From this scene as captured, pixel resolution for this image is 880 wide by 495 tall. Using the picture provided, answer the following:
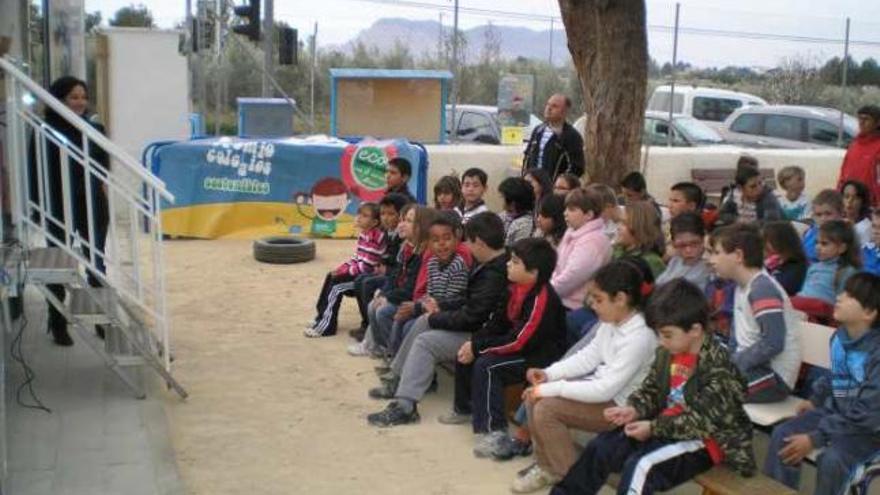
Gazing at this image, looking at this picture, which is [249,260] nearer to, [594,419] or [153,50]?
[153,50]

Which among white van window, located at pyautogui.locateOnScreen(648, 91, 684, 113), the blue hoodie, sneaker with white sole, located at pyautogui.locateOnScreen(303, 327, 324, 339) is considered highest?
white van window, located at pyautogui.locateOnScreen(648, 91, 684, 113)

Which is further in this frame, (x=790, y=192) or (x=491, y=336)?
(x=790, y=192)

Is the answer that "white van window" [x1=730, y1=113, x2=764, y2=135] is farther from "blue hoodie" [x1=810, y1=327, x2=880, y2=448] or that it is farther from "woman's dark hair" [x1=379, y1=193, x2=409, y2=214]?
"blue hoodie" [x1=810, y1=327, x2=880, y2=448]

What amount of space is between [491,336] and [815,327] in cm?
162

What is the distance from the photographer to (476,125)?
728 inches

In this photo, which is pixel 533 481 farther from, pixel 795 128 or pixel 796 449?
pixel 795 128

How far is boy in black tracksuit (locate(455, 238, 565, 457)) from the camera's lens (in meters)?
5.19

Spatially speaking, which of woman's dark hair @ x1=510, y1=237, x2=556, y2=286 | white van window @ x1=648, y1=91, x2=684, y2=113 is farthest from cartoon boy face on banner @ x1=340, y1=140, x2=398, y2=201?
white van window @ x1=648, y1=91, x2=684, y2=113

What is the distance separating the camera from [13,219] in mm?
6324

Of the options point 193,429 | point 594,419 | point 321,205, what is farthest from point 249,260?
point 594,419

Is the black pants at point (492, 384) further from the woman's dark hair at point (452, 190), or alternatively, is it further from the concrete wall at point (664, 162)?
the concrete wall at point (664, 162)

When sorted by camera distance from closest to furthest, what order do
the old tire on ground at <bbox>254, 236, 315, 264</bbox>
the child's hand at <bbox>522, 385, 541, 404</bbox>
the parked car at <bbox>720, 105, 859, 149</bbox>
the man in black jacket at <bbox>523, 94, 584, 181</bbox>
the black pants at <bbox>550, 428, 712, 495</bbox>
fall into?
the black pants at <bbox>550, 428, 712, 495</bbox>, the child's hand at <bbox>522, 385, 541, 404</bbox>, the man in black jacket at <bbox>523, 94, 584, 181</bbox>, the old tire on ground at <bbox>254, 236, 315, 264</bbox>, the parked car at <bbox>720, 105, 859, 149</bbox>

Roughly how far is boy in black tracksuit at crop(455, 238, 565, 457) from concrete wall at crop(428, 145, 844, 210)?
22.9 feet

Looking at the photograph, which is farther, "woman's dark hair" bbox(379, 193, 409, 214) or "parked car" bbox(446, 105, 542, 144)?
"parked car" bbox(446, 105, 542, 144)
